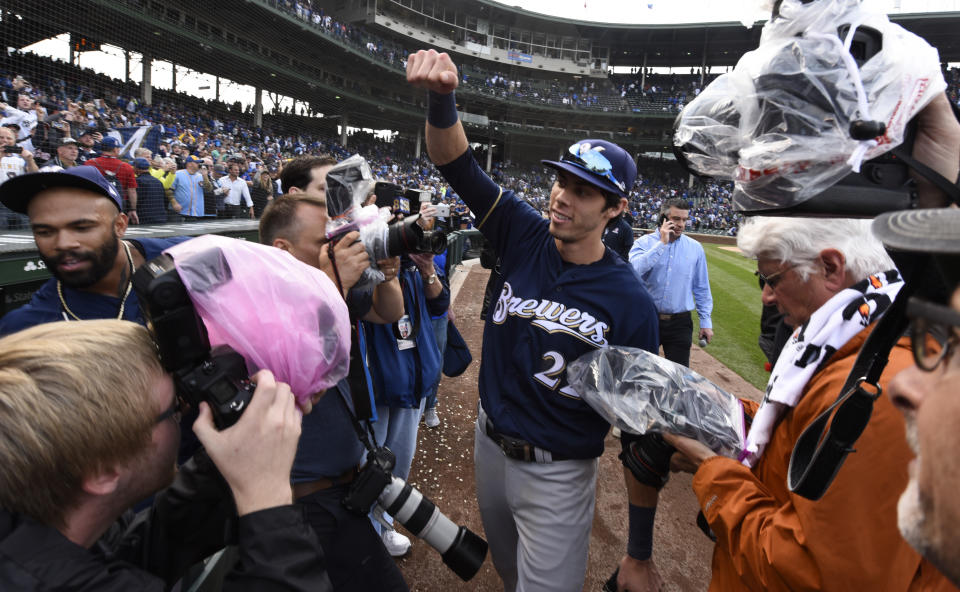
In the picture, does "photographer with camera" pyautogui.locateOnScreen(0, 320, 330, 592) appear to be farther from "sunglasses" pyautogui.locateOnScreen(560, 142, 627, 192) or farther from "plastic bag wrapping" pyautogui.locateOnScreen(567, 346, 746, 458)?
"sunglasses" pyautogui.locateOnScreen(560, 142, 627, 192)

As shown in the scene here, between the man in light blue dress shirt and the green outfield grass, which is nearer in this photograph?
the man in light blue dress shirt

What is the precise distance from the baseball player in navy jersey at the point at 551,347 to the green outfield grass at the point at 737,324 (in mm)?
5063

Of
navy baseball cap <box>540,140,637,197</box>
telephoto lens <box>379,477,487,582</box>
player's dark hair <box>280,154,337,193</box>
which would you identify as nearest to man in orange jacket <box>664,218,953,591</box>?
navy baseball cap <box>540,140,637,197</box>

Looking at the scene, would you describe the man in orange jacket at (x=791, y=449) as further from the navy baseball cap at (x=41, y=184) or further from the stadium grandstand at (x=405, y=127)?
the navy baseball cap at (x=41, y=184)

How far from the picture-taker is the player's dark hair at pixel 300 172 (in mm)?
3137

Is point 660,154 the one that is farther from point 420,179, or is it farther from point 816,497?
point 816,497

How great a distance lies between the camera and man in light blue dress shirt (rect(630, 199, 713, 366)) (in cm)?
461

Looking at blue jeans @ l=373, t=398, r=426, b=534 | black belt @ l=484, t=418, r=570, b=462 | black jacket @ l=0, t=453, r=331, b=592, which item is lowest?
blue jeans @ l=373, t=398, r=426, b=534

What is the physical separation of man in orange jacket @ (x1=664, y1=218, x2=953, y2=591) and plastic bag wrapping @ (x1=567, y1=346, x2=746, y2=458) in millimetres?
92

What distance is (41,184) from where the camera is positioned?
2.16 metres

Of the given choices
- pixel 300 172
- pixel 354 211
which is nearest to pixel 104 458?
pixel 354 211

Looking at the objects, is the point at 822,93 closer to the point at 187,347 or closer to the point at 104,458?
the point at 187,347

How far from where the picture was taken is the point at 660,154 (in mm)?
Result: 44406

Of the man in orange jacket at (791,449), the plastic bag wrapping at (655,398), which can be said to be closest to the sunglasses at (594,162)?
the man in orange jacket at (791,449)
